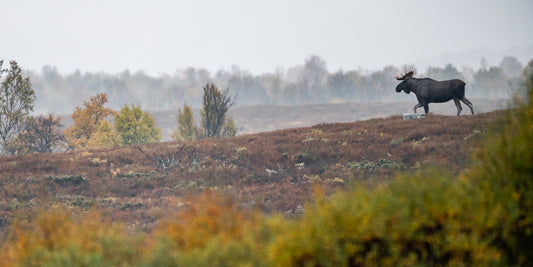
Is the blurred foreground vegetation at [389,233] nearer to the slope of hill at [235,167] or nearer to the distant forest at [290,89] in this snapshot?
the slope of hill at [235,167]

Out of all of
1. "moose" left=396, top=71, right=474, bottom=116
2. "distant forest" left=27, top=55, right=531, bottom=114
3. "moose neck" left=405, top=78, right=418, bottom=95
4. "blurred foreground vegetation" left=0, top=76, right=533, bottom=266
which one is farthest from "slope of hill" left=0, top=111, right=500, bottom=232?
"distant forest" left=27, top=55, right=531, bottom=114

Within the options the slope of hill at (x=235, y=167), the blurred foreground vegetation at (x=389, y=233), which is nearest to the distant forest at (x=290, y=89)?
the slope of hill at (x=235, y=167)

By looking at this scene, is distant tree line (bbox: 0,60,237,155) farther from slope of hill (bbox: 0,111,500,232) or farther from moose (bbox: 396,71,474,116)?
moose (bbox: 396,71,474,116)

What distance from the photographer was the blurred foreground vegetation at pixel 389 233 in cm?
458

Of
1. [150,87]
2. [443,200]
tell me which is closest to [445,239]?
[443,200]

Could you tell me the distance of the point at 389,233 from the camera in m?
4.75

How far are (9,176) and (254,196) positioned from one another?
985cm

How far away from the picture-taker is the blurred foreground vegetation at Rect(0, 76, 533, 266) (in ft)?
15.0

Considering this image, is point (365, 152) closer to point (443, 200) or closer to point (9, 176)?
point (443, 200)

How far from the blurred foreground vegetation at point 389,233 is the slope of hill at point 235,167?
6419 millimetres

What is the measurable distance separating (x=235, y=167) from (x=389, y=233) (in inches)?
519

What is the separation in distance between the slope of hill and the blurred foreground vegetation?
6419 millimetres

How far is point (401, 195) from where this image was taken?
514 cm

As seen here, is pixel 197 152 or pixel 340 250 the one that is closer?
pixel 340 250
